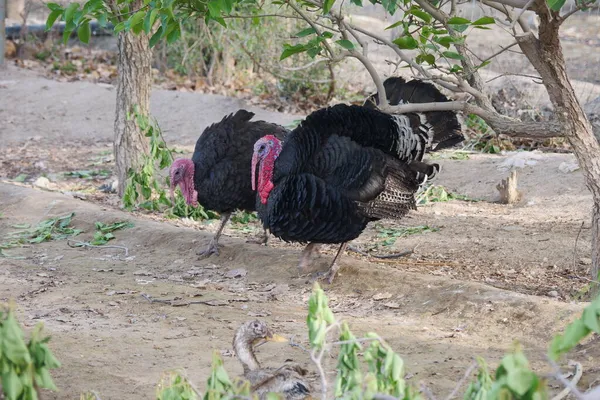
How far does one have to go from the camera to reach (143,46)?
27.7 ft

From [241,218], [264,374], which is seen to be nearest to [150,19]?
[264,374]

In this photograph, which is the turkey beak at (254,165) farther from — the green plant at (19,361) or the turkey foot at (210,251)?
the green plant at (19,361)

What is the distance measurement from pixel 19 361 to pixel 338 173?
155 inches

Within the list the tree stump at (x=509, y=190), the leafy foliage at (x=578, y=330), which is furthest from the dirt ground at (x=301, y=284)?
the leafy foliage at (x=578, y=330)

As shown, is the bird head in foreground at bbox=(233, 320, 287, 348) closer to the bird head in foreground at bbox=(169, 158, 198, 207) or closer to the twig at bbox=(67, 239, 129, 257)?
the bird head in foreground at bbox=(169, 158, 198, 207)

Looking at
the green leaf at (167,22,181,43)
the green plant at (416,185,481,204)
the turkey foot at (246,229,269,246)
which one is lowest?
the turkey foot at (246,229,269,246)

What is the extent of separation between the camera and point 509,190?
8.88 m

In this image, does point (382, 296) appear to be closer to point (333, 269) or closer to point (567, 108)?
point (333, 269)

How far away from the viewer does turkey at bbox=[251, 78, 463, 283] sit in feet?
19.9

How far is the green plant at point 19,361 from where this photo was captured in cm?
236

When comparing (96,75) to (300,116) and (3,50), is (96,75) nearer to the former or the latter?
(3,50)

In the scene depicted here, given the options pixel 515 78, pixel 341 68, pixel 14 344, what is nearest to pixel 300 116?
pixel 341 68

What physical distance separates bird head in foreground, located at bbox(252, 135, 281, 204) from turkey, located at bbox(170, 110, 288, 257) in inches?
23.6

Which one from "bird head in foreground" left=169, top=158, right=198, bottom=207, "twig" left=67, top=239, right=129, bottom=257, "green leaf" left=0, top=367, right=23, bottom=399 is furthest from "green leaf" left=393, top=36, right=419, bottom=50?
"twig" left=67, top=239, right=129, bottom=257
